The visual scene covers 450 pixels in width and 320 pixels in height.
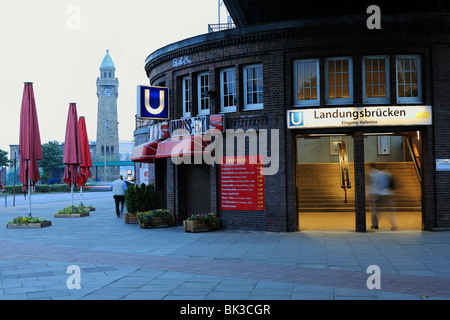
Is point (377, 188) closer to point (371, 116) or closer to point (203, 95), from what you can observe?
point (371, 116)

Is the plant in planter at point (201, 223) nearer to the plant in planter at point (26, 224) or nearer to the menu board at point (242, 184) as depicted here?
the menu board at point (242, 184)

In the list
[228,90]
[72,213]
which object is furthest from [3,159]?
[228,90]

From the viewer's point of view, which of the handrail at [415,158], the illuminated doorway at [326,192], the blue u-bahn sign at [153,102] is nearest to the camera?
the blue u-bahn sign at [153,102]

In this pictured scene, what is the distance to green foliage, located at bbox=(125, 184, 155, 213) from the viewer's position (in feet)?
66.2

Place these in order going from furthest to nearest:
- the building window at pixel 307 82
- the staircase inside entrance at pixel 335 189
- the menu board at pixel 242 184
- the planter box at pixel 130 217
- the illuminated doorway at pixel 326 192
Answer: the staircase inside entrance at pixel 335 189
the illuminated doorway at pixel 326 192
the planter box at pixel 130 217
the menu board at pixel 242 184
the building window at pixel 307 82

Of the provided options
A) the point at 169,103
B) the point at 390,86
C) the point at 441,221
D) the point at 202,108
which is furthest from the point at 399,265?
the point at 169,103

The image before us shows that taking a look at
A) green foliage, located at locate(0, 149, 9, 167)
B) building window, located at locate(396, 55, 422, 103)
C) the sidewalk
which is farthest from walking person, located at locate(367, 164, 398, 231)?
green foliage, located at locate(0, 149, 9, 167)

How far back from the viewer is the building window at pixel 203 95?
1889cm

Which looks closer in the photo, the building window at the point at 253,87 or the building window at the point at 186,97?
the building window at the point at 253,87

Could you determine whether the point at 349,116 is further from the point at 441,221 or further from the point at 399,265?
the point at 399,265

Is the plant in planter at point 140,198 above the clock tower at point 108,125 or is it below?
below

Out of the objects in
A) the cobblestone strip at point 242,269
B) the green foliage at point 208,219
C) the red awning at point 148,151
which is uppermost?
the red awning at point 148,151

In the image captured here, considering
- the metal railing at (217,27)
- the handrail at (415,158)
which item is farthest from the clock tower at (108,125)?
the handrail at (415,158)

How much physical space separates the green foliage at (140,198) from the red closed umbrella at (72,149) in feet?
16.3
